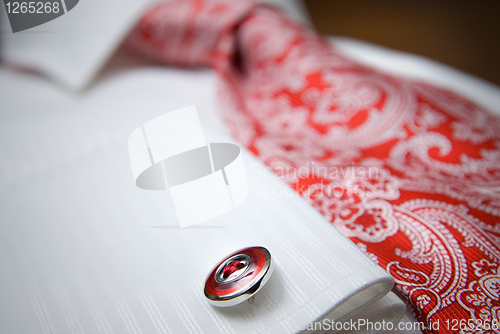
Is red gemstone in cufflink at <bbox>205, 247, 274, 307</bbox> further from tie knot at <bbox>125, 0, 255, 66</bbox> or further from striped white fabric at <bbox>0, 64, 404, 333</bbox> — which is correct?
tie knot at <bbox>125, 0, 255, 66</bbox>

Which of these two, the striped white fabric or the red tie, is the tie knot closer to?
the red tie

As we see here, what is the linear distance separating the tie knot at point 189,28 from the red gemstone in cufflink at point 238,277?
1.38 feet

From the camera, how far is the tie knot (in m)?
0.57

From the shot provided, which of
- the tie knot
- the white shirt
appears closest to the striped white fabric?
the white shirt

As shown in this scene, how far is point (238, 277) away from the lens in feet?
0.75

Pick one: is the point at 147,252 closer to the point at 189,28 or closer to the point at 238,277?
the point at 238,277

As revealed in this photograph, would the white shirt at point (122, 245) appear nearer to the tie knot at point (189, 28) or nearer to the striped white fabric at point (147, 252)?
the striped white fabric at point (147, 252)

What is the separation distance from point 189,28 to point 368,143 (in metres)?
0.35

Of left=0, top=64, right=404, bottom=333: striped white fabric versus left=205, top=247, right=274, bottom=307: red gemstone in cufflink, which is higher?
left=205, top=247, right=274, bottom=307: red gemstone in cufflink

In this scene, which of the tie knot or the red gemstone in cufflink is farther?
the tie knot

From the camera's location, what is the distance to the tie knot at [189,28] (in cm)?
57

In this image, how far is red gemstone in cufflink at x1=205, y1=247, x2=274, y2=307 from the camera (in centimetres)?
22

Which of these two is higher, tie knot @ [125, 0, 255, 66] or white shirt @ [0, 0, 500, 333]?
tie knot @ [125, 0, 255, 66]

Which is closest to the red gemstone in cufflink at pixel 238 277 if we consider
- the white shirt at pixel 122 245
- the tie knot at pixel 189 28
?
the white shirt at pixel 122 245
